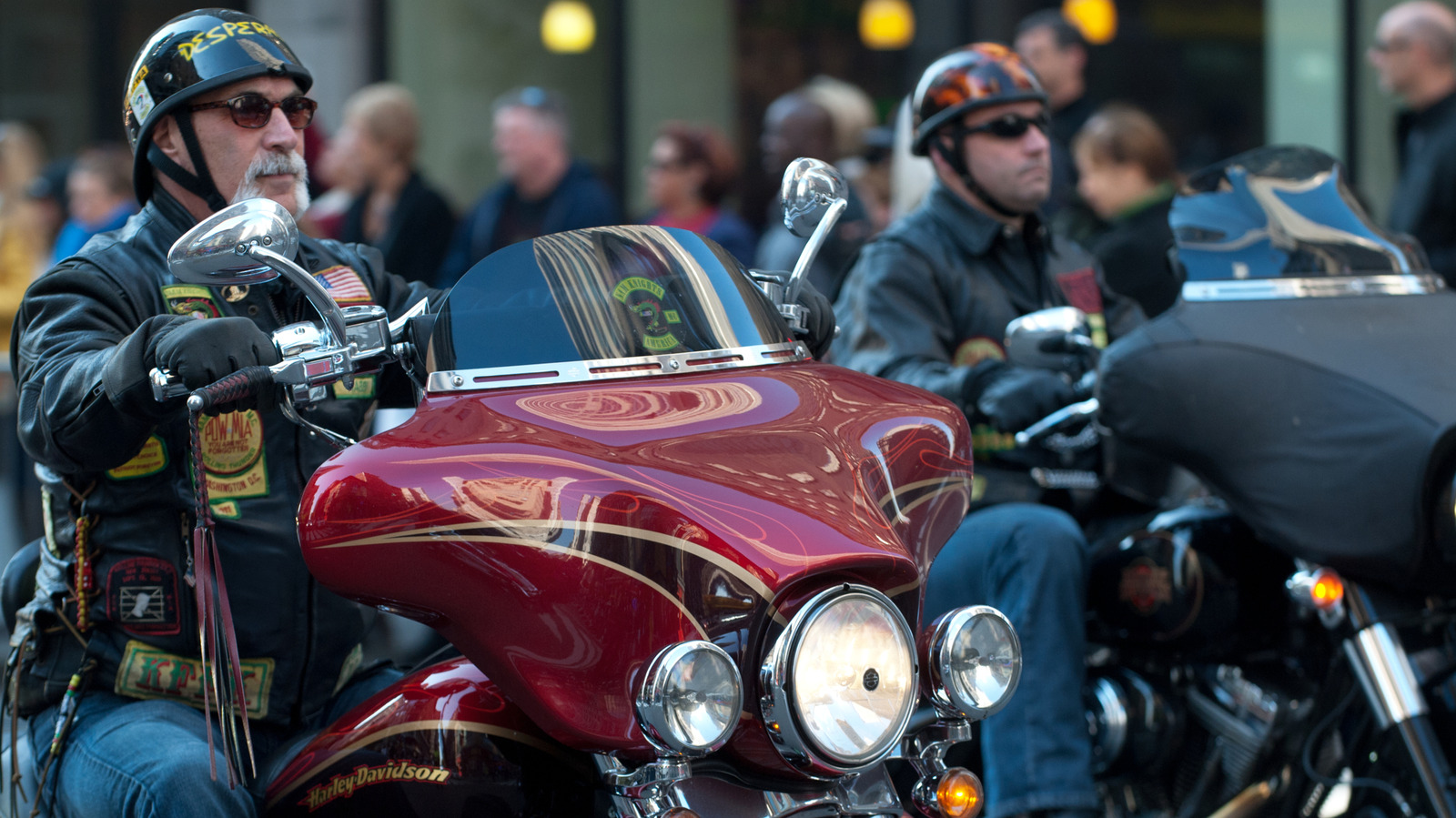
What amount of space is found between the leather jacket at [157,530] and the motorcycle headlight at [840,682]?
977 mm

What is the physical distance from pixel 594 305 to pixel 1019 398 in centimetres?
125

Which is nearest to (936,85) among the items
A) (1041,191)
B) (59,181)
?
(1041,191)

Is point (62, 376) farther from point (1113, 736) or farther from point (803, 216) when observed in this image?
point (1113, 736)

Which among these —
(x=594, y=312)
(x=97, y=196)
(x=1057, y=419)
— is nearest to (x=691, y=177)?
(x=97, y=196)

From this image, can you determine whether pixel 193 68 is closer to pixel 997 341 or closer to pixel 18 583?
pixel 18 583

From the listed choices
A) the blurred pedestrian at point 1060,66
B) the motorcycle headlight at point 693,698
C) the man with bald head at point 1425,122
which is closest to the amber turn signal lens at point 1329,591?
the motorcycle headlight at point 693,698

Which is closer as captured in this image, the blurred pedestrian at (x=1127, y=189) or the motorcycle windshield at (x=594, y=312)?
the motorcycle windshield at (x=594, y=312)

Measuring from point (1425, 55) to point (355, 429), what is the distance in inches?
205

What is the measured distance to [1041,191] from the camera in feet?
12.6

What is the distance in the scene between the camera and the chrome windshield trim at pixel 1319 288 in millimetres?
3180

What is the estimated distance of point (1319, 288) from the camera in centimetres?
319

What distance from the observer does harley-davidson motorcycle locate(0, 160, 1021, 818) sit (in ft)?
6.29

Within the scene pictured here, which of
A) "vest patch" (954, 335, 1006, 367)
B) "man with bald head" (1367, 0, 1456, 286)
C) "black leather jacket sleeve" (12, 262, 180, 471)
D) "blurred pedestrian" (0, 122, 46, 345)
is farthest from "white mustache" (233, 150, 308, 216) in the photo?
"blurred pedestrian" (0, 122, 46, 345)

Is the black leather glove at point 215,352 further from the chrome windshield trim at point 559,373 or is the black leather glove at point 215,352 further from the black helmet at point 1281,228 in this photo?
the black helmet at point 1281,228
